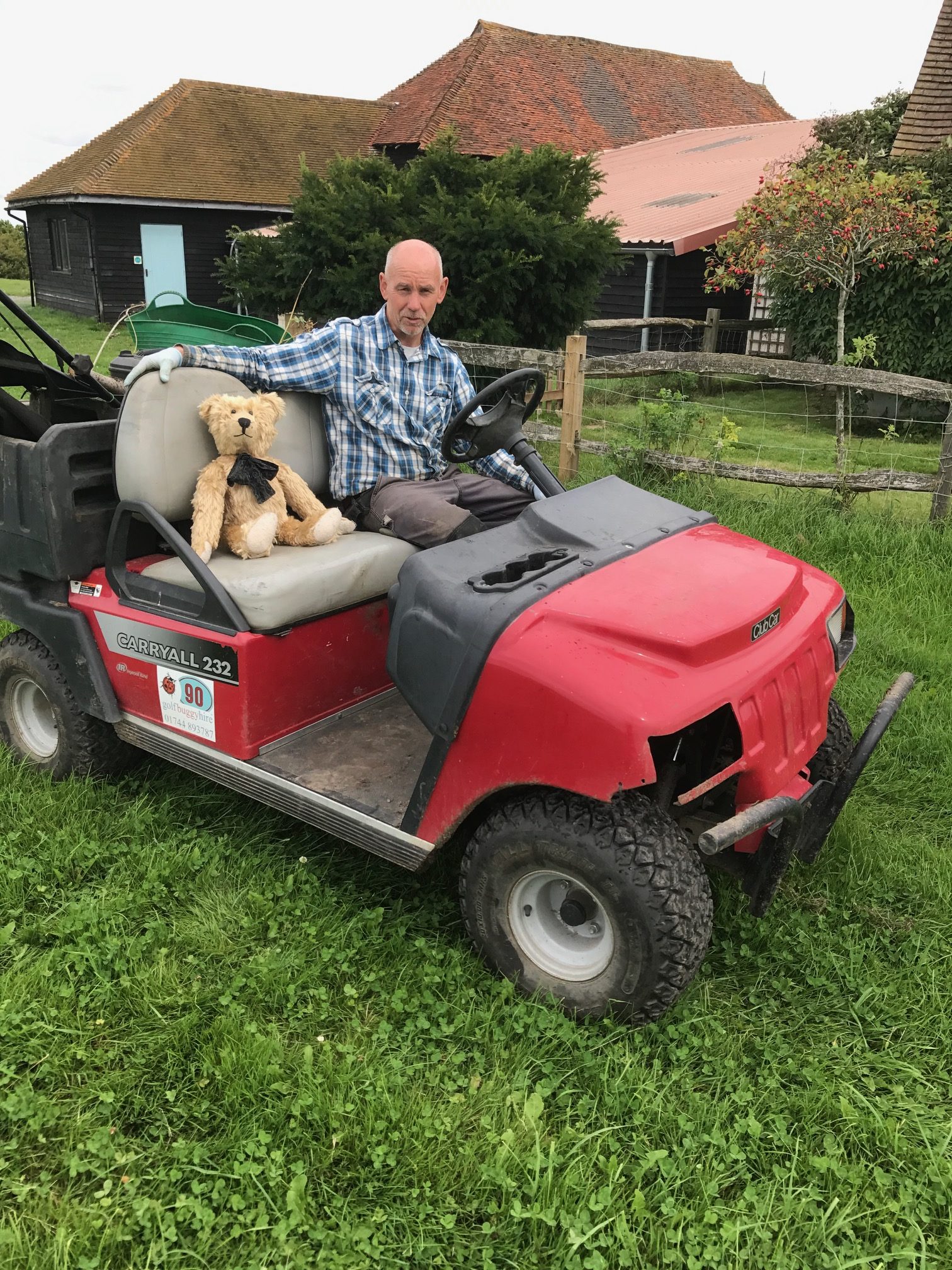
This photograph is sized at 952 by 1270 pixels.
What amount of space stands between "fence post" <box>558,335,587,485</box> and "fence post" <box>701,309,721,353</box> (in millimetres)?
9481

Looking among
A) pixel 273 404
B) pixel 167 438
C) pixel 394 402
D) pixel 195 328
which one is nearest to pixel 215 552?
pixel 167 438

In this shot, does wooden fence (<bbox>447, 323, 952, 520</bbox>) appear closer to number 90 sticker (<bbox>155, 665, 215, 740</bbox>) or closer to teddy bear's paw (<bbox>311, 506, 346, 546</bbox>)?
teddy bear's paw (<bbox>311, 506, 346, 546</bbox>)

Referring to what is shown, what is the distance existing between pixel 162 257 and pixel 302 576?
2208 cm

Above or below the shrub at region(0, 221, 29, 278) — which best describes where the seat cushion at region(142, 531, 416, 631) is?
below

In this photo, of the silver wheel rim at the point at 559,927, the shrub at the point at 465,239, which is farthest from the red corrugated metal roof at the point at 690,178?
the silver wheel rim at the point at 559,927

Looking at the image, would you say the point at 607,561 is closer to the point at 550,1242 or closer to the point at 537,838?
the point at 537,838

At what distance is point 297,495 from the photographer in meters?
3.38

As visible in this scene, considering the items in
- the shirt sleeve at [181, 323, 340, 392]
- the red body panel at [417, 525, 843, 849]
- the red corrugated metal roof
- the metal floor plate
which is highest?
the red corrugated metal roof

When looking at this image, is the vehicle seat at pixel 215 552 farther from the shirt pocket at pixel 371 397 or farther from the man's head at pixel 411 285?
the man's head at pixel 411 285

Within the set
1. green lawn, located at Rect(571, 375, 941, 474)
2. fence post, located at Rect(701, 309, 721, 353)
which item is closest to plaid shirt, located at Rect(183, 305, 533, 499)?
green lawn, located at Rect(571, 375, 941, 474)

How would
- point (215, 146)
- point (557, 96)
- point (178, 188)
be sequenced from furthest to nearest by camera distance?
1. point (215, 146)
2. point (557, 96)
3. point (178, 188)

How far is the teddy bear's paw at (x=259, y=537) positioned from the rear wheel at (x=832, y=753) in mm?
1869

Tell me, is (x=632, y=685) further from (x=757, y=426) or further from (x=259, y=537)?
(x=757, y=426)

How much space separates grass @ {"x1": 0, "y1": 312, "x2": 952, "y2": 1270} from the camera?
199 centimetres
